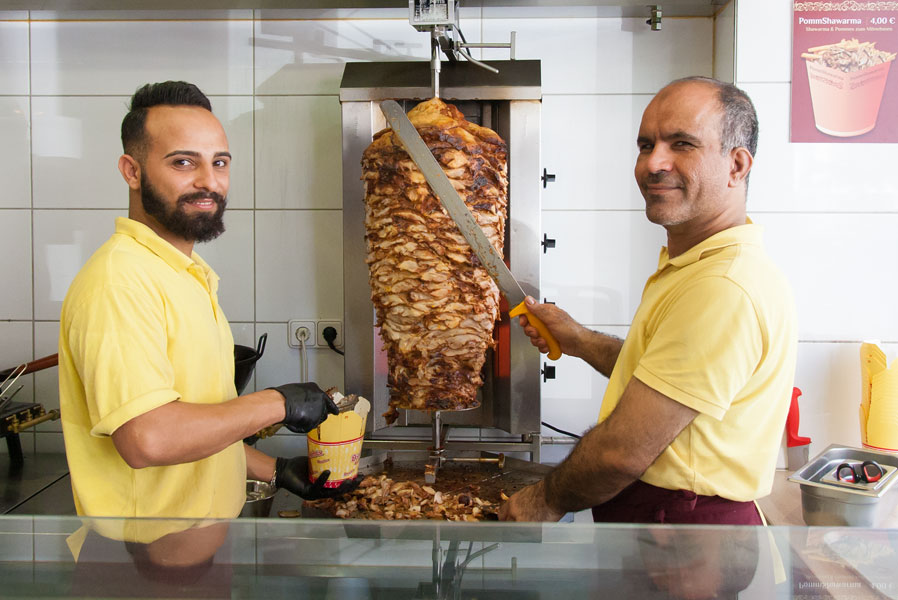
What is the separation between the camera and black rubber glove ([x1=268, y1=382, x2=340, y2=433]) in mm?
1468

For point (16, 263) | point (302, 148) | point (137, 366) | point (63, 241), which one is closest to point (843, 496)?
point (137, 366)

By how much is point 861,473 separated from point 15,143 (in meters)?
3.01

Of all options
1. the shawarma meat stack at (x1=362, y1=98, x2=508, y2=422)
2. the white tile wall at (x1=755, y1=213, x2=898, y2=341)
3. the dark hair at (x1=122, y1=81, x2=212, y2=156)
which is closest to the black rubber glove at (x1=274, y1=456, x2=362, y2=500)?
the shawarma meat stack at (x1=362, y1=98, x2=508, y2=422)

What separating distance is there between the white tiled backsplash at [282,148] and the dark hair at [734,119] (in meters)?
1.13

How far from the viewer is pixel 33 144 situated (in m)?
2.59

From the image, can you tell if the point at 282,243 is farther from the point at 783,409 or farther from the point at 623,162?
the point at 783,409

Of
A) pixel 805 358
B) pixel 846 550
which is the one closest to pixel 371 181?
pixel 846 550

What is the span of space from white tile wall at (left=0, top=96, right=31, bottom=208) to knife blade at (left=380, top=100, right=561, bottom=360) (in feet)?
5.22

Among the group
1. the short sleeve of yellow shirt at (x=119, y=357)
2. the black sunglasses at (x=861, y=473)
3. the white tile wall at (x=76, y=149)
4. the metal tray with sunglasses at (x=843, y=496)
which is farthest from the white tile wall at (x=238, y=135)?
the black sunglasses at (x=861, y=473)

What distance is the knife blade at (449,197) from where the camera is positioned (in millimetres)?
1790

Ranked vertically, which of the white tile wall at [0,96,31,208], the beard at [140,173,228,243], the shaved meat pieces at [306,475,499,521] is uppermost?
the white tile wall at [0,96,31,208]

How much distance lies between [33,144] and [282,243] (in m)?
0.99

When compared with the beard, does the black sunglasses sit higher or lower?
lower

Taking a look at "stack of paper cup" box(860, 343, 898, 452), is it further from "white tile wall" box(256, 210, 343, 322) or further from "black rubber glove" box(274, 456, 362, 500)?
"white tile wall" box(256, 210, 343, 322)
